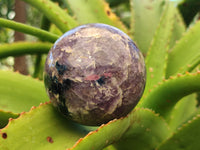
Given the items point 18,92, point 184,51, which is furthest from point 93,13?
point 18,92

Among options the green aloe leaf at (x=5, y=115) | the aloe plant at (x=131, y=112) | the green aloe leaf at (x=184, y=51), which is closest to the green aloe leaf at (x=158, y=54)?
the aloe plant at (x=131, y=112)

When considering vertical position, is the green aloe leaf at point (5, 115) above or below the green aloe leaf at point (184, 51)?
below

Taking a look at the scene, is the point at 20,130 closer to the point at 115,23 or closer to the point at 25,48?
the point at 25,48

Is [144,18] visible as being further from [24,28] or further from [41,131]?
[41,131]

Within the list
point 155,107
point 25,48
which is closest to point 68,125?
point 155,107

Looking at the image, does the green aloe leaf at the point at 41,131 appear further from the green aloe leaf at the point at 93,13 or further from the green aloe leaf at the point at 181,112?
the green aloe leaf at the point at 93,13
